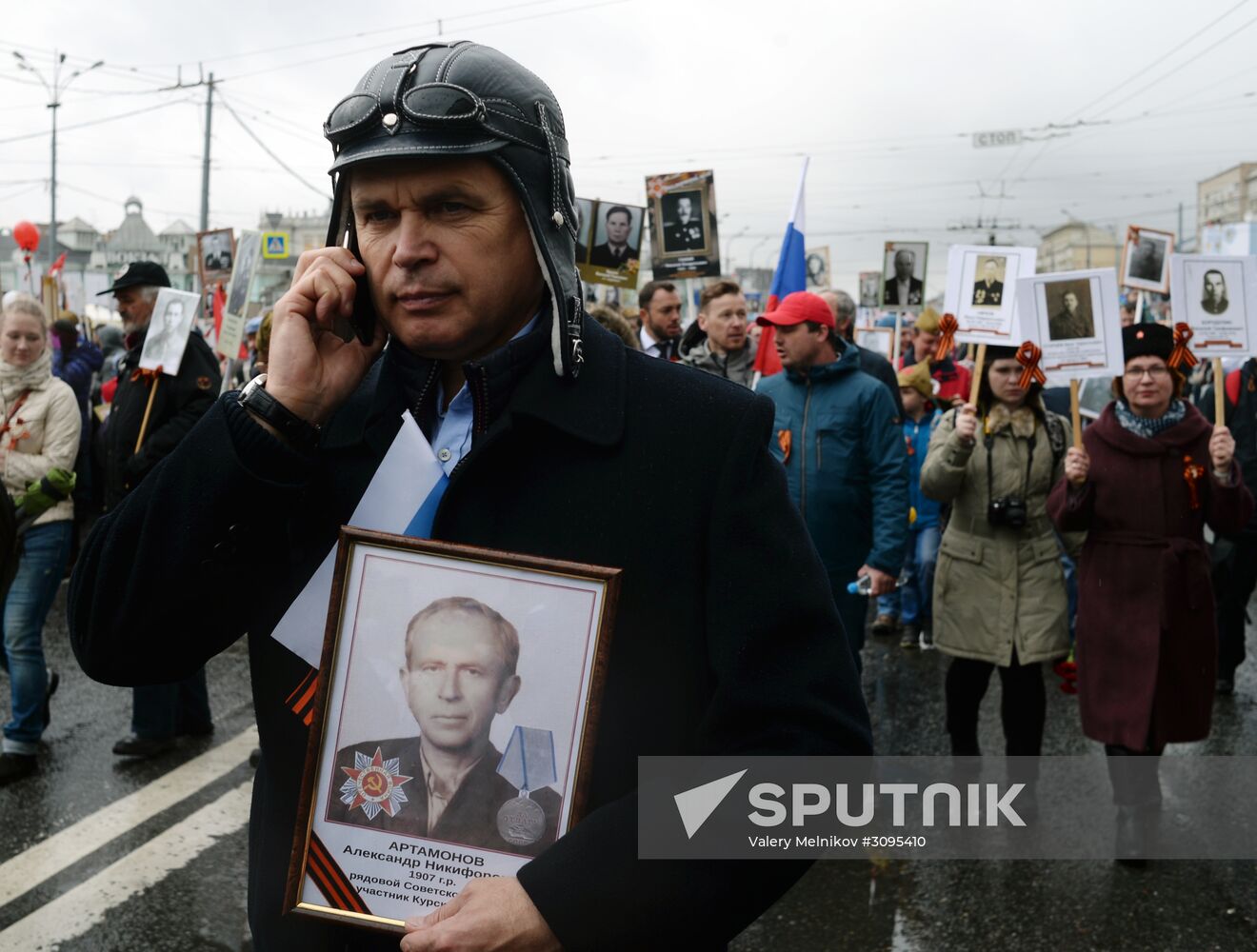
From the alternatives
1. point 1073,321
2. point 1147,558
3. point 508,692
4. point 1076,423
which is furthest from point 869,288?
point 508,692

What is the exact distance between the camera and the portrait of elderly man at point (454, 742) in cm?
145

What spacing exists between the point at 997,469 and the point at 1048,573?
496mm

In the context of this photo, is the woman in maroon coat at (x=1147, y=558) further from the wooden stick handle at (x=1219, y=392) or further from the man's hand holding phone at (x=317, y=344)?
the man's hand holding phone at (x=317, y=344)

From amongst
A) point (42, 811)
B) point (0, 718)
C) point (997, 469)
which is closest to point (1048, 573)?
point (997, 469)

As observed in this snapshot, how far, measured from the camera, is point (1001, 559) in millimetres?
5613

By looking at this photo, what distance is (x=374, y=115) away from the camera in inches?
60.6

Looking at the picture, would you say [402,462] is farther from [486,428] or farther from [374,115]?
[374,115]

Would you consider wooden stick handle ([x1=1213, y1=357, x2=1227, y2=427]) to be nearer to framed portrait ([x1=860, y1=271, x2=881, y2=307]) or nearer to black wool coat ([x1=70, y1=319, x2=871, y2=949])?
black wool coat ([x1=70, y1=319, x2=871, y2=949])

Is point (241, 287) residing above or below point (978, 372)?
above

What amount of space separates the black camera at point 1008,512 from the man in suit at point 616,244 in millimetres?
4716

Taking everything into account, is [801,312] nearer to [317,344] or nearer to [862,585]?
[862,585]

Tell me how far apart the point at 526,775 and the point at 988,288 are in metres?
5.20

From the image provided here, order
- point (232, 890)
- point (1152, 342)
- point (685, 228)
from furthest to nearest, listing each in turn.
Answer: point (685, 228) < point (1152, 342) < point (232, 890)

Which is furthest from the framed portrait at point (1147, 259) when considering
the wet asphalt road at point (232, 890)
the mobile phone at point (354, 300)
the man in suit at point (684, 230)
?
the mobile phone at point (354, 300)
